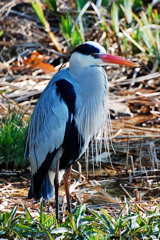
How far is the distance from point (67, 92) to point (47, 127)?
13.7 inches

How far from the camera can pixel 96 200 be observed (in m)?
3.34

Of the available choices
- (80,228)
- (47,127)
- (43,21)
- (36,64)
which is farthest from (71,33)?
(80,228)

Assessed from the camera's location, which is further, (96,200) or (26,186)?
(26,186)

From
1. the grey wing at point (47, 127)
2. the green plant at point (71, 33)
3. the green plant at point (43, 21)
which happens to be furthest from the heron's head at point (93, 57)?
the green plant at point (43, 21)

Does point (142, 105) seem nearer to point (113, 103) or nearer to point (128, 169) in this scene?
point (113, 103)

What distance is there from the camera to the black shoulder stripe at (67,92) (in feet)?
9.45

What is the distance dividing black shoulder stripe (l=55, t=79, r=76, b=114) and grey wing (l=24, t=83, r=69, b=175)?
0.03m

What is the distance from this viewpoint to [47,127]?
9.98 feet

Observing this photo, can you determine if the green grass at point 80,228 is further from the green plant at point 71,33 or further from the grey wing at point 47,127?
the green plant at point 71,33

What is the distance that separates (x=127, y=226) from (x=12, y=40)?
14.7 ft

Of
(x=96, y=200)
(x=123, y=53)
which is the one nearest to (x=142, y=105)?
(x=123, y=53)

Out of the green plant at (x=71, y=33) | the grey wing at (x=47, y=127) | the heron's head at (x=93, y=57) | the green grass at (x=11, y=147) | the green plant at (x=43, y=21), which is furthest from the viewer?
the green plant at (x=43, y=21)

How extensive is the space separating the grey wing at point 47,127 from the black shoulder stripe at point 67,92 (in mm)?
31

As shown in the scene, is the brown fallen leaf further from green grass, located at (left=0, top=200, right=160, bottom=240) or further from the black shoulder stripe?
green grass, located at (left=0, top=200, right=160, bottom=240)
